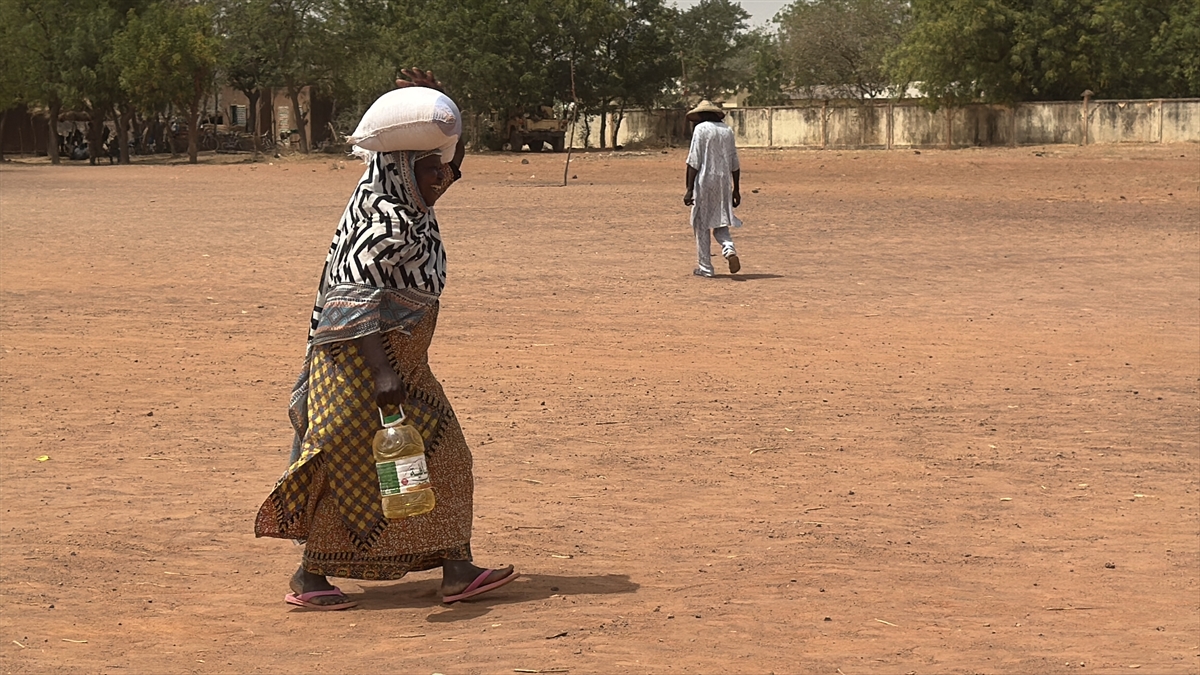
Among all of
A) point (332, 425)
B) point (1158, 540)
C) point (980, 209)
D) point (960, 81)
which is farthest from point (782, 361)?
point (960, 81)

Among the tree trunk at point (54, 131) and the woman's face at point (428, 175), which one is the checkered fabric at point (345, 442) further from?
the tree trunk at point (54, 131)

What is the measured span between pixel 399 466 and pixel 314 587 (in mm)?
637

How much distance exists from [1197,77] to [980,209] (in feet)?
97.5

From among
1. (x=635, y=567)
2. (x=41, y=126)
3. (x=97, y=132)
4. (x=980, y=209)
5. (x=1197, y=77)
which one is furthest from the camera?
(x=41, y=126)

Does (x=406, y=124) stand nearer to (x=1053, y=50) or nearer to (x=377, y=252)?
(x=377, y=252)

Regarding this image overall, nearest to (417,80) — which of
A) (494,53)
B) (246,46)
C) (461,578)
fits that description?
(461,578)

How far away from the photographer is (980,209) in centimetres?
2302

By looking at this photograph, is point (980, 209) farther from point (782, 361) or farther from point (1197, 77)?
point (1197, 77)

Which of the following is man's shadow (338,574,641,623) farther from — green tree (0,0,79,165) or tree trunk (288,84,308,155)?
tree trunk (288,84,308,155)

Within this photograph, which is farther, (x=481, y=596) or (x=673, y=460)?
(x=673, y=460)

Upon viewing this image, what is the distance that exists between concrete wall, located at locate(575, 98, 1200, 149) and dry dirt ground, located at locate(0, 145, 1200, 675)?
28244 mm

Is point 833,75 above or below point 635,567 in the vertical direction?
above

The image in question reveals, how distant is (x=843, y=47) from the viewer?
73.0 metres

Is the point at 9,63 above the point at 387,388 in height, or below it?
above
